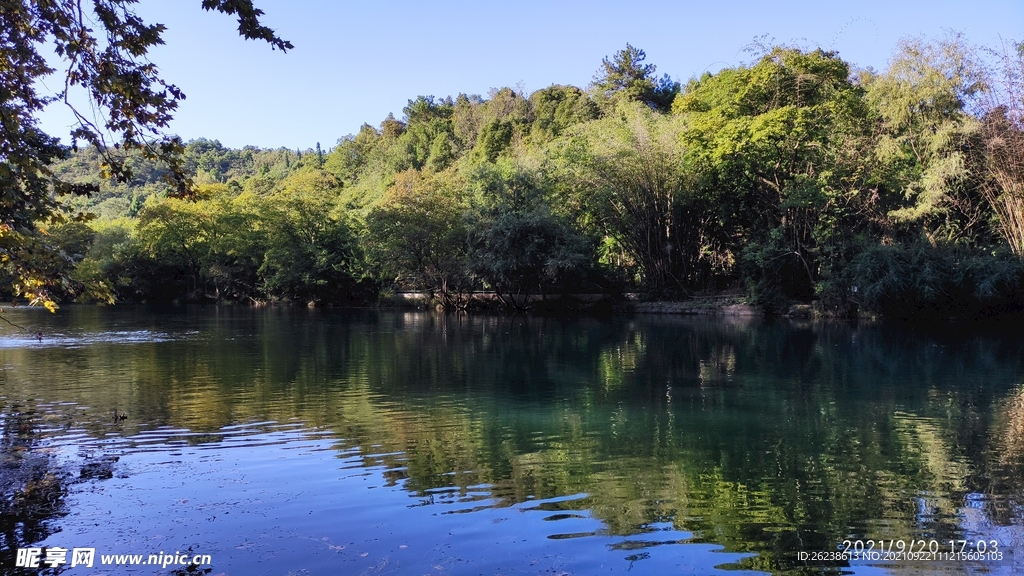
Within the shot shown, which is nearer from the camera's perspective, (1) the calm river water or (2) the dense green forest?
(1) the calm river water

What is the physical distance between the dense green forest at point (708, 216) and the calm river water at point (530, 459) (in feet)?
46.3

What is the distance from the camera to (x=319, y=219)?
48312 mm

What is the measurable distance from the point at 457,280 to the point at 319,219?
1321 cm

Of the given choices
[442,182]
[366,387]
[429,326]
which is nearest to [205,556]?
[366,387]

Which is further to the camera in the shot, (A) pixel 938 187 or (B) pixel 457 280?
(B) pixel 457 280

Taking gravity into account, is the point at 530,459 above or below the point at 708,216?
below

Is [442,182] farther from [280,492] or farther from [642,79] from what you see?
[280,492]

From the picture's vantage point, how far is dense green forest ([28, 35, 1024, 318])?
30.2m

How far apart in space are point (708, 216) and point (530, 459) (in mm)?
33675

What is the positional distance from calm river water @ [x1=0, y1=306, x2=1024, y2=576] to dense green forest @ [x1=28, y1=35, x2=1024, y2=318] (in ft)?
46.3

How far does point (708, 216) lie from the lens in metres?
39.5

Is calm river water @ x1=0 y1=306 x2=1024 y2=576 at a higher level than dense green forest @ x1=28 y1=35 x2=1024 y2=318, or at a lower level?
lower

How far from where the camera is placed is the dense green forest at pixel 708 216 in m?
30.2

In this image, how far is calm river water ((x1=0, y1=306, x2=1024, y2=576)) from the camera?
5.54 meters
